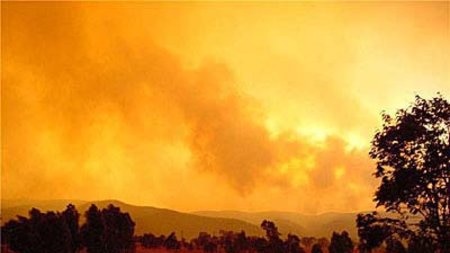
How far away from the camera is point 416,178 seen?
1237 inches

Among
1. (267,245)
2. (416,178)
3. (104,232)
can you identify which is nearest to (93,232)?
(104,232)

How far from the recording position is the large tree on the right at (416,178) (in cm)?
3128

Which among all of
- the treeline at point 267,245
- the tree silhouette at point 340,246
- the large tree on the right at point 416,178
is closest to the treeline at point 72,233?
the tree silhouette at point 340,246

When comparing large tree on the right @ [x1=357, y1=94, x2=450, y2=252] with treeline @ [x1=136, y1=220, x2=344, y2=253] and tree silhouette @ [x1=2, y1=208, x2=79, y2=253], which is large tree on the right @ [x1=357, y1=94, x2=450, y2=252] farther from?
treeline @ [x1=136, y1=220, x2=344, y2=253]

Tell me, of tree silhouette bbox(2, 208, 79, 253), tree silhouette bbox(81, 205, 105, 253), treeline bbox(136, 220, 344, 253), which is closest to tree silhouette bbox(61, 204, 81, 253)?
tree silhouette bbox(81, 205, 105, 253)

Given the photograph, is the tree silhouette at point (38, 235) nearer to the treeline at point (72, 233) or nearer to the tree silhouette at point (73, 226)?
the treeline at point (72, 233)

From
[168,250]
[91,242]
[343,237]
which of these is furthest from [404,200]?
[168,250]

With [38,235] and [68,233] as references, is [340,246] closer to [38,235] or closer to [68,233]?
[68,233]

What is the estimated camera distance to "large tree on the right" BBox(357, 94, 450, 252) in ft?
103

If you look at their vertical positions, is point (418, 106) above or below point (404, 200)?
above

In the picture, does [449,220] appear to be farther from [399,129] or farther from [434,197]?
[399,129]

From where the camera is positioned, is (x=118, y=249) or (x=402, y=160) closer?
(x=402, y=160)

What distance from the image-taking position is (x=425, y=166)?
3136 centimetres

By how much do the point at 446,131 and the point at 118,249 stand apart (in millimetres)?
77889
